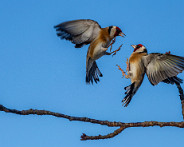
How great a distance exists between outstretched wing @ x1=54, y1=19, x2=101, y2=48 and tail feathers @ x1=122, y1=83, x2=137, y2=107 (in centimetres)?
114

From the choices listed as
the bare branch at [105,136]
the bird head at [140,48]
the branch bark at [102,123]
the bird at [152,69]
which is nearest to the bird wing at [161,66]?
the bird at [152,69]

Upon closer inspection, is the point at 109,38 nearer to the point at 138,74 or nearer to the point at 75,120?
the point at 138,74

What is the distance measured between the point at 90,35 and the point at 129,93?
1362mm

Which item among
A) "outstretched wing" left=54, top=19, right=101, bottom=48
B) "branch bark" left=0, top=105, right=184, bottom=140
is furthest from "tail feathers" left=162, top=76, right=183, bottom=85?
"outstretched wing" left=54, top=19, right=101, bottom=48

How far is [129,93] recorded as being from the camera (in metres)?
4.27

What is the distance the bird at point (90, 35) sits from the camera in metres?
4.60

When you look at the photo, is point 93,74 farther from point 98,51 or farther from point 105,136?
point 105,136

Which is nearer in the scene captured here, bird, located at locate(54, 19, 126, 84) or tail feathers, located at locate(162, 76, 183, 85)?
tail feathers, located at locate(162, 76, 183, 85)

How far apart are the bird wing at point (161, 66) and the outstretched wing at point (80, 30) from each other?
3.54ft

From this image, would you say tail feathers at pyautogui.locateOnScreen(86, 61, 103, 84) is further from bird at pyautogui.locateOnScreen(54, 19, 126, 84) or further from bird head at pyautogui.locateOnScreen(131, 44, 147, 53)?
bird head at pyautogui.locateOnScreen(131, 44, 147, 53)

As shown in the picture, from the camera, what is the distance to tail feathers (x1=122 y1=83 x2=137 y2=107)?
4.09 meters

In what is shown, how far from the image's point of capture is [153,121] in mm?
3162

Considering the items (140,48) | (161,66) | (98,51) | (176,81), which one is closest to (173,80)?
(176,81)

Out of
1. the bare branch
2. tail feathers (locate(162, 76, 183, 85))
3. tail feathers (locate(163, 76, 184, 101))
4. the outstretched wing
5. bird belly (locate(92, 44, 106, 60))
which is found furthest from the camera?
the outstretched wing
